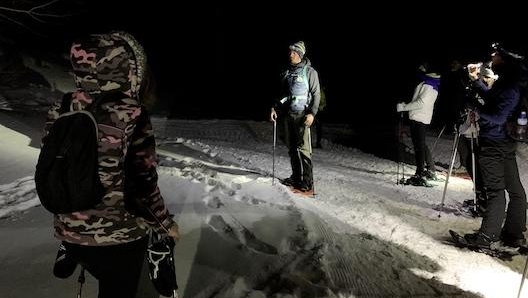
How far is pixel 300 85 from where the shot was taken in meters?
7.11

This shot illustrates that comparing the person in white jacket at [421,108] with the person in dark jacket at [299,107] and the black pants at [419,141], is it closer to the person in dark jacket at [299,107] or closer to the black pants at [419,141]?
the black pants at [419,141]

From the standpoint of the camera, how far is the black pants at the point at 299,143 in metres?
7.32

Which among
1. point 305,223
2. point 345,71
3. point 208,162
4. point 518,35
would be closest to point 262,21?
point 345,71

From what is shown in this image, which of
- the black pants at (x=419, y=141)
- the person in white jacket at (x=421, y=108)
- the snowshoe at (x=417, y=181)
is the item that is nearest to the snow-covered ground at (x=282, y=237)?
the snowshoe at (x=417, y=181)

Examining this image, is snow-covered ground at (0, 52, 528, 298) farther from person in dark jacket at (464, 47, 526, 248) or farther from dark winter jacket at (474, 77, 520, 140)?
dark winter jacket at (474, 77, 520, 140)

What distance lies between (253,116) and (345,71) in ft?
42.8

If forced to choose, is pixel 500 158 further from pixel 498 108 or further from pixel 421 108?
pixel 421 108

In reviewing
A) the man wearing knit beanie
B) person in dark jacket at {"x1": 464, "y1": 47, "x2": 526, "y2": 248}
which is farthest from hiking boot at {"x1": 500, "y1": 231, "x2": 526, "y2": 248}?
the man wearing knit beanie

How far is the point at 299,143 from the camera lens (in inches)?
293

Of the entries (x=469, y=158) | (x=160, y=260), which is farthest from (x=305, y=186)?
(x=160, y=260)

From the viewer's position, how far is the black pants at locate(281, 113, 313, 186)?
24.0 feet

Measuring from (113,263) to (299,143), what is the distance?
5097 mm

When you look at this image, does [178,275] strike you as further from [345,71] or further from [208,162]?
[345,71]

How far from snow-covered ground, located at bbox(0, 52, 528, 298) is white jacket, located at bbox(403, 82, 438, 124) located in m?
1.31
